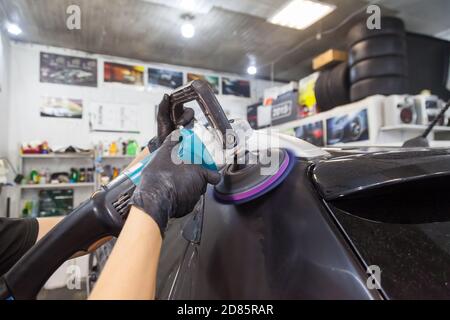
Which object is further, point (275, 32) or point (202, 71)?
point (202, 71)

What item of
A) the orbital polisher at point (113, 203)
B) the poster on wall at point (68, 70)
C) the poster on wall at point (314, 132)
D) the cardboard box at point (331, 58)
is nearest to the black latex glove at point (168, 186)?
the orbital polisher at point (113, 203)

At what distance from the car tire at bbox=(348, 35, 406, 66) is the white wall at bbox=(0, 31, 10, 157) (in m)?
4.14

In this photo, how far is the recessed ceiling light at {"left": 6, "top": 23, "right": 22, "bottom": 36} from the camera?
3.55 meters

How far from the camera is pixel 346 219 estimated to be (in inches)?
19.6

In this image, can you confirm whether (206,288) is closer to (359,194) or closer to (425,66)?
Result: (359,194)

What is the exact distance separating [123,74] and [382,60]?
3.68 m

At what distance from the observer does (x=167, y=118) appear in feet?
2.68

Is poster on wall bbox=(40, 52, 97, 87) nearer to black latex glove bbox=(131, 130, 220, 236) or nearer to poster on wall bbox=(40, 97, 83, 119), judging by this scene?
poster on wall bbox=(40, 97, 83, 119)

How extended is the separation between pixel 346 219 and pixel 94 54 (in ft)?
16.2

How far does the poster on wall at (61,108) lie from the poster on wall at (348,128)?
3575 millimetres

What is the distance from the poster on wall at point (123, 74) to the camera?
15.3 feet

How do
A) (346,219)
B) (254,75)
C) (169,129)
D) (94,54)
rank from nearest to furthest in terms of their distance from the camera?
(346,219), (169,129), (94,54), (254,75)

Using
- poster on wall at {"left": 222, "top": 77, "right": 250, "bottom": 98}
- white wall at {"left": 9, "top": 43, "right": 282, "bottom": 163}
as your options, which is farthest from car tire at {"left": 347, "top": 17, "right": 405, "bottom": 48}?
white wall at {"left": 9, "top": 43, "right": 282, "bottom": 163}

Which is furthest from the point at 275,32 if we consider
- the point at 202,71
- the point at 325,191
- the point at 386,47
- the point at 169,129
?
the point at 325,191
